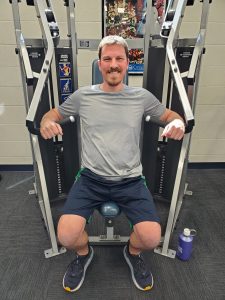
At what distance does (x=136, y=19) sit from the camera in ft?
8.53

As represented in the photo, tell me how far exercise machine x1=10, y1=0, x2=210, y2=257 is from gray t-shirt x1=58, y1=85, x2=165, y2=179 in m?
0.24

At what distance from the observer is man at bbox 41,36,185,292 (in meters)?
1.57

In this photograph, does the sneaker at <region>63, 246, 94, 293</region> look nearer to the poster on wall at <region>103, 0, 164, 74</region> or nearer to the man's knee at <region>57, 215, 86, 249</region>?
the man's knee at <region>57, 215, 86, 249</region>

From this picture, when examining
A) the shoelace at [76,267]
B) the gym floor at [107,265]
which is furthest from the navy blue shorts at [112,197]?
the gym floor at [107,265]

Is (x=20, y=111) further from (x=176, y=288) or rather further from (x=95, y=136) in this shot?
(x=176, y=288)

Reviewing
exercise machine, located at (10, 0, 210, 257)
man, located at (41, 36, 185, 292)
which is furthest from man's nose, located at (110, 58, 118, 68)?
exercise machine, located at (10, 0, 210, 257)

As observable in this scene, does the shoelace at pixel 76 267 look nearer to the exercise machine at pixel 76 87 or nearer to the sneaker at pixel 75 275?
the sneaker at pixel 75 275

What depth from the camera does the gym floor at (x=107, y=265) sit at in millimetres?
1653

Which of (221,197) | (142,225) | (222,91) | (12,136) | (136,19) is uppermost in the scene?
(136,19)

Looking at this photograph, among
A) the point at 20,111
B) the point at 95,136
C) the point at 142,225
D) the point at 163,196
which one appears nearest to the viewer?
the point at 142,225

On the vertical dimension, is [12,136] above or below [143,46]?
below

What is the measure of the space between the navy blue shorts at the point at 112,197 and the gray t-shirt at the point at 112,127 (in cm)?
6

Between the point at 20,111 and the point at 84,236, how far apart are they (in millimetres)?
1763

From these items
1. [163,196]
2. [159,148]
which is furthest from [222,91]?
[163,196]
